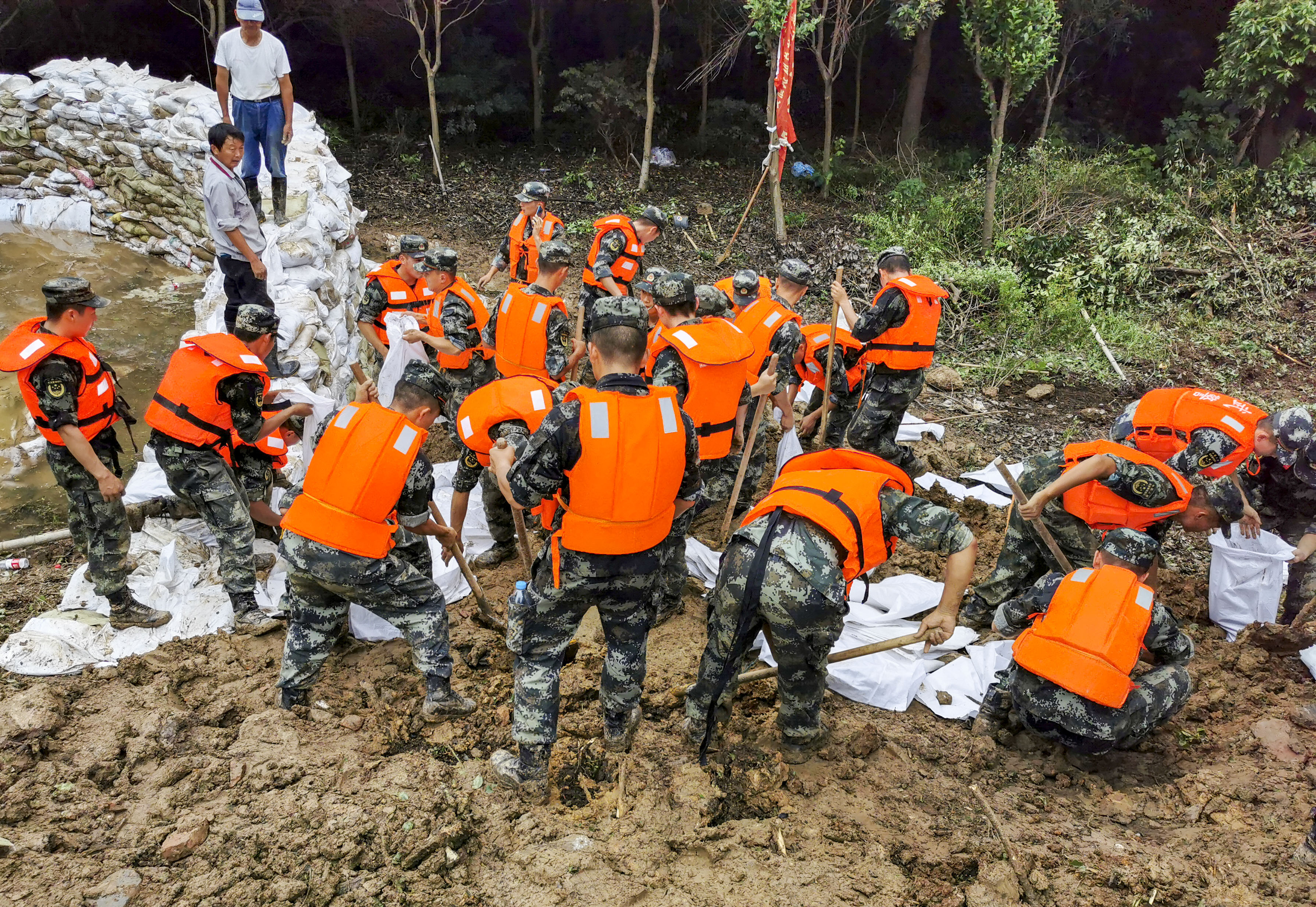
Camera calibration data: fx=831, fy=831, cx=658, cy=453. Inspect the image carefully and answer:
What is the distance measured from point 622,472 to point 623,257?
4252 mm

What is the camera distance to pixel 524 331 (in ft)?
17.4

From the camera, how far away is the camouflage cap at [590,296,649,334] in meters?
3.47

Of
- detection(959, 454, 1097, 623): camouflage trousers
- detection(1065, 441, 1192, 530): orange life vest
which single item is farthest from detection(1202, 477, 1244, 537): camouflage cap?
detection(959, 454, 1097, 623): camouflage trousers

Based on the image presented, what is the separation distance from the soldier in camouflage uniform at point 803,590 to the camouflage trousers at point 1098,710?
23.9 inches

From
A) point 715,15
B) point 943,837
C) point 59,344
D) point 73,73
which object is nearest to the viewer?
point 943,837

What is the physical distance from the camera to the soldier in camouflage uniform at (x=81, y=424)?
4070mm

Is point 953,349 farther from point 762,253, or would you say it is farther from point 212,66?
point 212,66

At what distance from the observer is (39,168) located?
10.2 metres

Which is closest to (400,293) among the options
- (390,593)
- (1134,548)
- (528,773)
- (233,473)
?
(233,473)

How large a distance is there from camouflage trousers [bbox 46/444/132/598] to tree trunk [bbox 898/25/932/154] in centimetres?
1310

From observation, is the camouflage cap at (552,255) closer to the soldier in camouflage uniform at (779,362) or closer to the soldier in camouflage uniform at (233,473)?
the soldier in camouflage uniform at (779,362)

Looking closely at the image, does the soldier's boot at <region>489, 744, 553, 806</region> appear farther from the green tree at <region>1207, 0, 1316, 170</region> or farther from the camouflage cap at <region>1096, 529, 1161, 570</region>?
the green tree at <region>1207, 0, 1316, 170</region>

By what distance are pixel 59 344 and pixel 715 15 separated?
42.3 feet

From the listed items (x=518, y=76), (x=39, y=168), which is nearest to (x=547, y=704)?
(x=39, y=168)
